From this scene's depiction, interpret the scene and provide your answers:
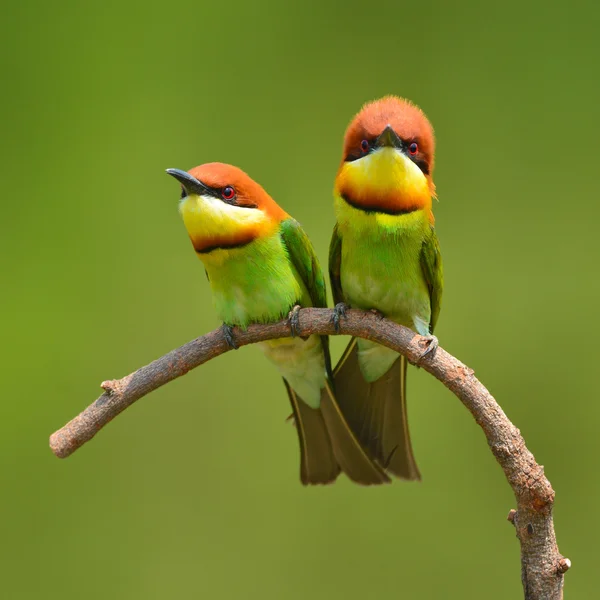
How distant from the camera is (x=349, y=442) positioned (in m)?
2.12

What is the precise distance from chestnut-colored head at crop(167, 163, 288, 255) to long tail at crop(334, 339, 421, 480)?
36 centimetres

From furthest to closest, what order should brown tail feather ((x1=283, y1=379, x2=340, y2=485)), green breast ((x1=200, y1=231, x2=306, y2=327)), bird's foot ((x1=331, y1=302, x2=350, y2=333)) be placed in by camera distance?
1. brown tail feather ((x1=283, y1=379, x2=340, y2=485))
2. green breast ((x1=200, y1=231, x2=306, y2=327))
3. bird's foot ((x1=331, y1=302, x2=350, y2=333))

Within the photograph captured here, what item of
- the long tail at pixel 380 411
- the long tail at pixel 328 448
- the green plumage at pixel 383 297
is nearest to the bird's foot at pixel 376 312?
the green plumage at pixel 383 297

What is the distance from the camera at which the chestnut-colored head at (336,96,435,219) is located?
187 cm

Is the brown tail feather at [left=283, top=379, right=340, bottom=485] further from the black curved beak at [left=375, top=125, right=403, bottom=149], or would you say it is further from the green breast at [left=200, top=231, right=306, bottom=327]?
the black curved beak at [left=375, top=125, right=403, bottom=149]

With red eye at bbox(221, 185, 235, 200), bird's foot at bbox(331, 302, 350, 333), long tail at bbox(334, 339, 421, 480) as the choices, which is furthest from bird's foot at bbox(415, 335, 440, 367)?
red eye at bbox(221, 185, 235, 200)

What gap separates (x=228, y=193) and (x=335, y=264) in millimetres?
304

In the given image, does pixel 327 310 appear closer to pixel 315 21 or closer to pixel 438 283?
pixel 438 283

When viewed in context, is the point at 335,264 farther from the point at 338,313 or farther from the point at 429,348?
the point at 429,348

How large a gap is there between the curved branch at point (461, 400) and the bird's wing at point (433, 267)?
0.19 m

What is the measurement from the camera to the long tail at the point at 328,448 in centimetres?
210

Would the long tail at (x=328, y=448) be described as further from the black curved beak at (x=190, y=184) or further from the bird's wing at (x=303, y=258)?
the black curved beak at (x=190, y=184)

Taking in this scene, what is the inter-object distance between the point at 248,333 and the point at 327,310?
0.57 ft

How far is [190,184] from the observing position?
6.24ft
